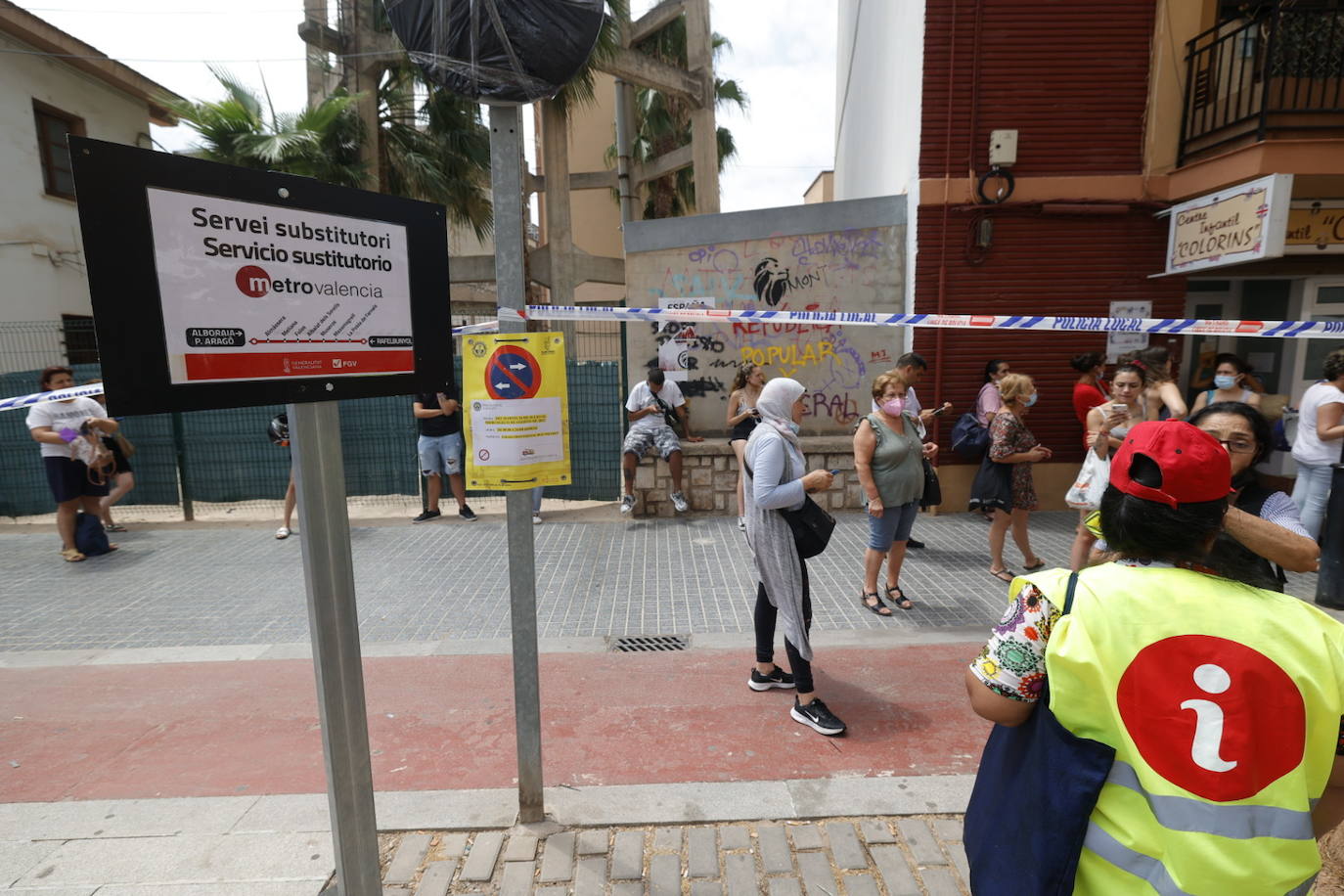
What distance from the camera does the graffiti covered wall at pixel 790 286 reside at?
328 inches

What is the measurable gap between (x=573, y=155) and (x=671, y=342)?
21.1m

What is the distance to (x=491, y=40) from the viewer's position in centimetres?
236

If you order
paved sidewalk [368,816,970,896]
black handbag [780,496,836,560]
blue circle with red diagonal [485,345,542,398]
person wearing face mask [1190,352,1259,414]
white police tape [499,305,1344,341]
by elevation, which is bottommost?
paved sidewalk [368,816,970,896]

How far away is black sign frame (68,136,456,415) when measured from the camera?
1356mm

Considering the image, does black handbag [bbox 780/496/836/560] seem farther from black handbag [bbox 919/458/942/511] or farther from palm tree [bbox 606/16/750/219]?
palm tree [bbox 606/16/750/219]

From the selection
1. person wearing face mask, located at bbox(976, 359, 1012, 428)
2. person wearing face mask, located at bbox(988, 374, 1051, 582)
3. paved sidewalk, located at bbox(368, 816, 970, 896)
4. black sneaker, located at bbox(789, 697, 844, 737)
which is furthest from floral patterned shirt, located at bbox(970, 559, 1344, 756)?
person wearing face mask, located at bbox(976, 359, 1012, 428)

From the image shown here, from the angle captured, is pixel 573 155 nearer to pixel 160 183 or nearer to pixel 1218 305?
pixel 1218 305

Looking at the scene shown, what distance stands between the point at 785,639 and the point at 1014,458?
2.86 metres

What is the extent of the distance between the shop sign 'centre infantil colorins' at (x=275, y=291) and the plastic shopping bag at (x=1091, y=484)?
182 inches

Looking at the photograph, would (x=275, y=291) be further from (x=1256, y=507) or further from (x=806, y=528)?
(x=1256, y=507)

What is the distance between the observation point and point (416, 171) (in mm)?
13836

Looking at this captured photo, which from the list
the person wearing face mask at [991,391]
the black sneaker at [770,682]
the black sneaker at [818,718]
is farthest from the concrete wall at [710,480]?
the black sneaker at [818,718]

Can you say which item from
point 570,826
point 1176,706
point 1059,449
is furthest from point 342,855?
point 1059,449

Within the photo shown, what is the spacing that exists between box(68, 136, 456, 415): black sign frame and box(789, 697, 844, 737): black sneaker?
2799 millimetres
